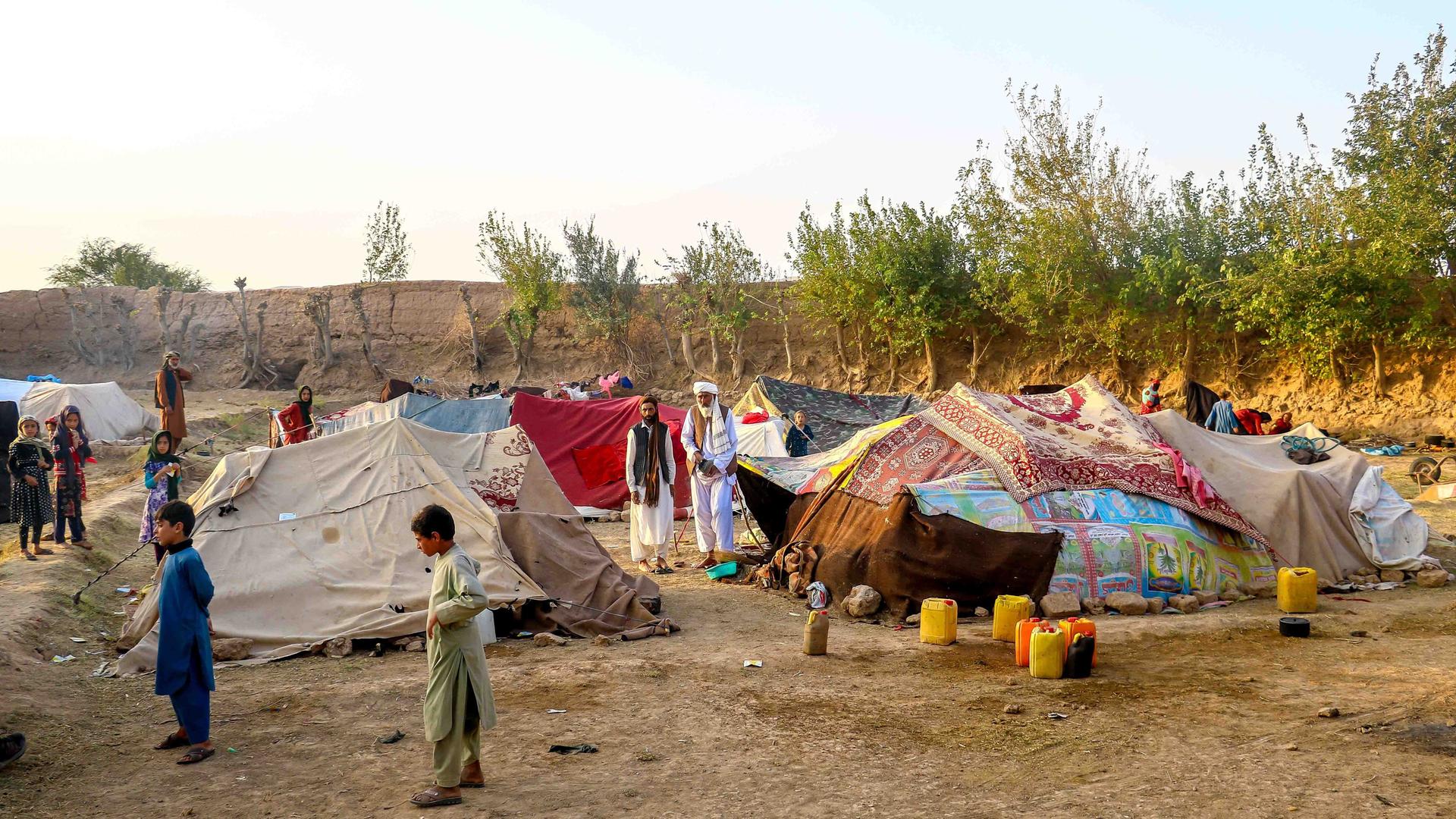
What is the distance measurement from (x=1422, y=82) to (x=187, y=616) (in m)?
19.5

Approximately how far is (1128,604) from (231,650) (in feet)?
18.4

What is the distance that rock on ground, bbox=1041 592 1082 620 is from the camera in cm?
701

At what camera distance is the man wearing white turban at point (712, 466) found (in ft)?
31.1

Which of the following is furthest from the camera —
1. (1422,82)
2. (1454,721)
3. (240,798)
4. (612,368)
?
(612,368)

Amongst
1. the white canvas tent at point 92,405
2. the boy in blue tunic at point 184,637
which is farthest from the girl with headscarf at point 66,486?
the white canvas tent at point 92,405

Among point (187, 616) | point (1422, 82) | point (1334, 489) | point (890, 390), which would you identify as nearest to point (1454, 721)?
point (1334, 489)

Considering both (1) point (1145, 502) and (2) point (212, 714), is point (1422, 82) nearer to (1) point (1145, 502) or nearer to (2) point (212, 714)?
(1) point (1145, 502)

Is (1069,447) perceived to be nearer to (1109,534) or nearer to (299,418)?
(1109,534)

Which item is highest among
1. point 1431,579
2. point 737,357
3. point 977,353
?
point 737,357

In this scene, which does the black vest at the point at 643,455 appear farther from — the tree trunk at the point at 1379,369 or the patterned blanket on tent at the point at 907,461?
the tree trunk at the point at 1379,369

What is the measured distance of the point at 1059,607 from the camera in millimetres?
7027

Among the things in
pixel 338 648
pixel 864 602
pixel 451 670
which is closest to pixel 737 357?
pixel 864 602

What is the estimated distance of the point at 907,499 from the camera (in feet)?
24.4

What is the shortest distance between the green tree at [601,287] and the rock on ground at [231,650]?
22.2 m
